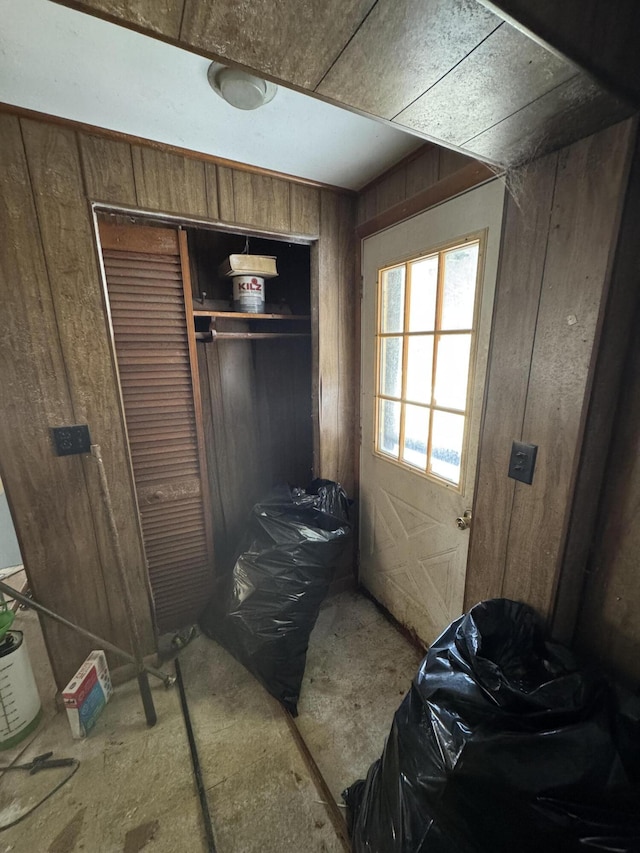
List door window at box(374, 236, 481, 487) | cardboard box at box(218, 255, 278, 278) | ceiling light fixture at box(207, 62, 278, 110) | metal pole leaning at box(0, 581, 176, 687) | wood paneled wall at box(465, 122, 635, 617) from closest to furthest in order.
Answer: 1. wood paneled wall at box(465, 122, 635, 617)
2. ceiling light fixture at box(207, 62, 278, 110)
3. metal pole leaning at box(0, 581, 176, 687)
4. door window at box(374, 236, 481, 487)
5. cardboard box at box(218, 255, 278, 278)

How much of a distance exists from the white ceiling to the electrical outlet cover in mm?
1000

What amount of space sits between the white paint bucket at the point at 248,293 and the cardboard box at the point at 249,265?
3 centimetres

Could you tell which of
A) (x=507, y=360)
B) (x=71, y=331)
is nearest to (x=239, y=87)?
(x=71, y=331)

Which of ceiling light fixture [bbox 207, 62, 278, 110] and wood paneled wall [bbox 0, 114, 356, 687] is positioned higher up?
ceiling light fixture [bbox 207, 62, 278, 110]

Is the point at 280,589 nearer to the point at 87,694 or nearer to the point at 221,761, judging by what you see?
the point at 221,761

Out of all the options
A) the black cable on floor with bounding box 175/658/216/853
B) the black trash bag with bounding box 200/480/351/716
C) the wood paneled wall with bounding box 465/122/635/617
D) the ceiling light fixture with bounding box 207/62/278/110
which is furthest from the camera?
the black trash bag with bounding box 200/480/351/716

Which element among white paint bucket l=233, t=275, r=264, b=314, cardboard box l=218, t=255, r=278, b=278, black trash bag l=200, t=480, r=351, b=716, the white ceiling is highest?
the white ceiling

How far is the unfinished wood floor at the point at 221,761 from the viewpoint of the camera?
39.4 inches

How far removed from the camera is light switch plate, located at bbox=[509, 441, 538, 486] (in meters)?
0.92

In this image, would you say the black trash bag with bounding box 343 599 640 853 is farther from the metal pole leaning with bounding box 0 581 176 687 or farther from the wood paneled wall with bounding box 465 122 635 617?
the metal pole leaning with bounding box 0 581 176 687

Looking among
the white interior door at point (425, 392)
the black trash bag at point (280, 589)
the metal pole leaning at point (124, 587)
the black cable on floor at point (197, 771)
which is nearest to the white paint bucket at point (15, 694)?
the metal pole leaning at point (124, 587)

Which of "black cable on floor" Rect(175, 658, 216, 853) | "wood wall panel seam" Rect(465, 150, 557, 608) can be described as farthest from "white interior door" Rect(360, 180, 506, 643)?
"black cable on floor" Rect(175, 658, 216, 853)

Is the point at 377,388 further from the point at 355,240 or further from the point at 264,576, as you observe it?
the point at 264,576

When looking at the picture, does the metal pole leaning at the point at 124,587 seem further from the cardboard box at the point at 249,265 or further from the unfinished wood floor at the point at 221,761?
the cardboard box at the point at 249,265
